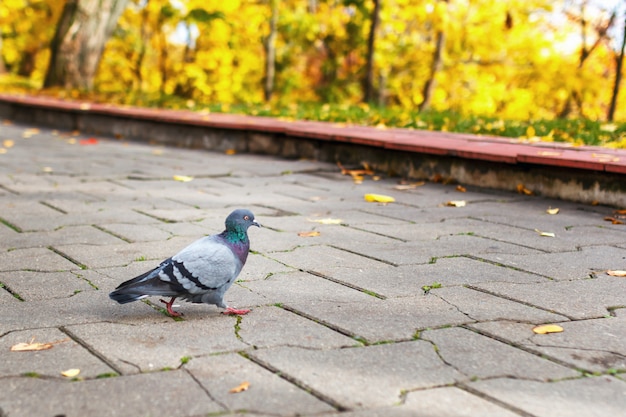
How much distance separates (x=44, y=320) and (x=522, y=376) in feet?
5.22

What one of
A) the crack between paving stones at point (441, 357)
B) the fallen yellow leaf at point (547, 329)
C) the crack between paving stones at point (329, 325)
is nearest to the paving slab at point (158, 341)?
the crack between paving stones at point (329, 325)

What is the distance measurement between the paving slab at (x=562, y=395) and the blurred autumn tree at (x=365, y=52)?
1168 centimetres

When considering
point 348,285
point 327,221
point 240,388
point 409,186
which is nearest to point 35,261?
point 348,285

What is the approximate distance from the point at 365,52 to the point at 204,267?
17459 millimetres

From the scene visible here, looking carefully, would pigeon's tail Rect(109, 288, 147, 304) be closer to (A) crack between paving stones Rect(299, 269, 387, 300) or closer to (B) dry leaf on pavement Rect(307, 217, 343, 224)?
(A) crack between paving stones Rect(299, 269, 387, 300)

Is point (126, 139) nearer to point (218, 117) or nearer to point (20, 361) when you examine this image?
point (218, 117)

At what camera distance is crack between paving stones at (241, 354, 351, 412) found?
2.04 meters

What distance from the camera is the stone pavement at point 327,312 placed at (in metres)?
2.11

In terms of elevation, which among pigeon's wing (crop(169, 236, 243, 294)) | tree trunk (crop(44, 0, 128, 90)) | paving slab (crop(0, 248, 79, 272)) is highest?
tree trunk (crop(44, 0, 128, 90))

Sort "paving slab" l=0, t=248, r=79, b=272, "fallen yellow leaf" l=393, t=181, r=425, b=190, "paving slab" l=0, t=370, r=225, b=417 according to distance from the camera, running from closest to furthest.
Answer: "paving slab" l=0, t=370, r=225, b=417 < "paving slab" l=0, t=248, r=79, b=272 < "fallen yellow leaf" l=393, t=181, r=425, b=190

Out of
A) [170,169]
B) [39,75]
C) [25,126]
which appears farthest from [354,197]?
[39,75]

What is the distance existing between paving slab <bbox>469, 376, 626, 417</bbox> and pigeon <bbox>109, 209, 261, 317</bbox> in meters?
0.93

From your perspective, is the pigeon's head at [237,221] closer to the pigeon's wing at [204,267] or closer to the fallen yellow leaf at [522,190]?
the pigeon's wing at [204,267]

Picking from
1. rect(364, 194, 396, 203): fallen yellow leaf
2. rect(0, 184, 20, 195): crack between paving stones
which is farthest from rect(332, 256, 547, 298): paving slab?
rect(0, 184, 20, 195): crack between paving stones
